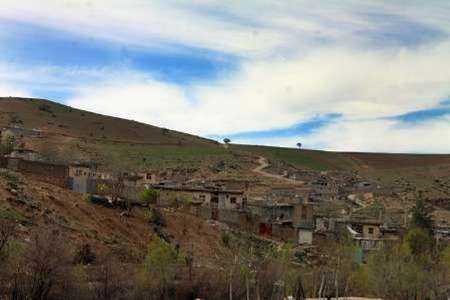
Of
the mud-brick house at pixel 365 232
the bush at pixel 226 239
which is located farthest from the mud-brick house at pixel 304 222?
the bush at pixel 226 239

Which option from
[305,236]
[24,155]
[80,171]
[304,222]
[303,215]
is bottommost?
[305,236]

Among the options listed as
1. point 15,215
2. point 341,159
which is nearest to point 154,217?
point 15,215

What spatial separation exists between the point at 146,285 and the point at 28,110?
307 ft

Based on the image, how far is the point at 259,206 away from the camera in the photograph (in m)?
64.0

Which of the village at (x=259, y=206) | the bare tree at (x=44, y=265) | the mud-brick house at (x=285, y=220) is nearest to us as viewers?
the bare tree at (x=44, y=265)

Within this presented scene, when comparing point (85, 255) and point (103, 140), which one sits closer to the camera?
point (85, 255)

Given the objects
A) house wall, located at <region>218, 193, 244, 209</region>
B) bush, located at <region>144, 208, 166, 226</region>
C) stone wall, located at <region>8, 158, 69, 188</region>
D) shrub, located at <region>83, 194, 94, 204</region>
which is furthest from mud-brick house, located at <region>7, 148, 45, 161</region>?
house wall, located at <region>218, 193, 244, 209</region>

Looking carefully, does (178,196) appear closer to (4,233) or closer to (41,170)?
(41,170)

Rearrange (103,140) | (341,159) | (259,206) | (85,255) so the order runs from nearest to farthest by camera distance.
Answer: (85,255) → (259,206) → (103,140) → (341,159)

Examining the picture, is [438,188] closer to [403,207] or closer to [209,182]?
[403,207]

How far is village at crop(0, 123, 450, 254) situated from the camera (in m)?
53.0

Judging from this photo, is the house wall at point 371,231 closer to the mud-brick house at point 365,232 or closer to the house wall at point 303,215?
the mud-brick house at point 365,232

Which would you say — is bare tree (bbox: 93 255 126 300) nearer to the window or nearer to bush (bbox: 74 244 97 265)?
bush (bbox: 74 244 97 265)

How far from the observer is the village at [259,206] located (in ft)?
174
